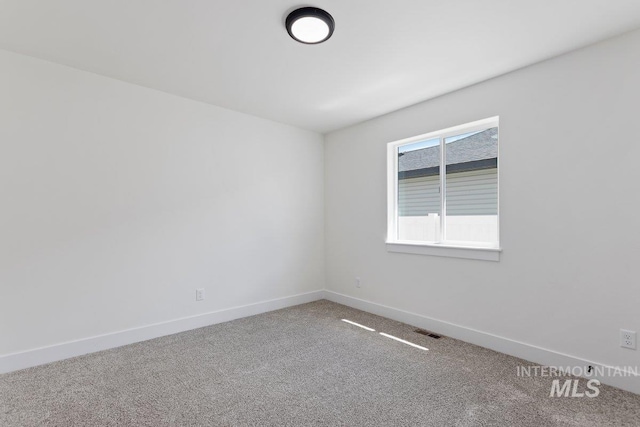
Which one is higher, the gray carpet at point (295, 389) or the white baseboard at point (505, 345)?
the white baseboard at point (505, 345)

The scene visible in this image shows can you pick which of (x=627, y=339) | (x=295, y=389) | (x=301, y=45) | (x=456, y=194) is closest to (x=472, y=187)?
(x=456, y=194)

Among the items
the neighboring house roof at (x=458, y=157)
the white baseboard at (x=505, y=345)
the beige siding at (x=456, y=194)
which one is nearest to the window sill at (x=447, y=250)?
the beige siding at (x=456, y=194)

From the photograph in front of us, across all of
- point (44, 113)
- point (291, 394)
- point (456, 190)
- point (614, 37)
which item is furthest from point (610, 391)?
point (44, 113)

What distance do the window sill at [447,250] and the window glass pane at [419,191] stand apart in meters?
0.18

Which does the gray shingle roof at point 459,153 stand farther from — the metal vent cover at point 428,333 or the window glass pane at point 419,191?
the metal vent cover at point 428,333

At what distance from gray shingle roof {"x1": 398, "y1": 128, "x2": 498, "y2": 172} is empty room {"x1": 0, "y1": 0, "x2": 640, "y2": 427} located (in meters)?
0.02

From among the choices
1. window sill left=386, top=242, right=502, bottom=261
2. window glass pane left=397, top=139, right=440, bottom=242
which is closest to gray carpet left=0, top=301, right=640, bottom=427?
window sill left=386, top=242, right=502, bottom=261

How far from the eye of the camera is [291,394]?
80.6 inches

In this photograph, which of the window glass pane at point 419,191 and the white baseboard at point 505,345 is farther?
the window glass pane at point 419,191

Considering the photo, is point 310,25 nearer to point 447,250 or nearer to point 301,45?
point 301,45

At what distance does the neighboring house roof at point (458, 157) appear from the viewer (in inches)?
114

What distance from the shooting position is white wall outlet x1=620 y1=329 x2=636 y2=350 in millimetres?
2041

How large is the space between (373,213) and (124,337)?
292 centimetres

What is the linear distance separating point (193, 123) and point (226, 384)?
8.40 ft
